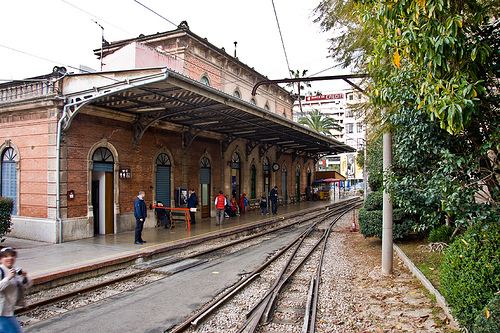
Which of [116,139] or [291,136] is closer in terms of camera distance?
[116,139]

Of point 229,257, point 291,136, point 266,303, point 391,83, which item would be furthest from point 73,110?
point 291,136

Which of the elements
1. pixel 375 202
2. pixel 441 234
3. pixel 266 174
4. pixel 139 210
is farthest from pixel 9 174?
pixel 266 174

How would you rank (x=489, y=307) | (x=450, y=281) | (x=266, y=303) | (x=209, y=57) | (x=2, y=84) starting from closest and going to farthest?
1. (x=489, y=307)
2. (x=450, y=281)
3. (x=266, y=303)
4. (x=2, y=84)
5. (x=209, y=57)

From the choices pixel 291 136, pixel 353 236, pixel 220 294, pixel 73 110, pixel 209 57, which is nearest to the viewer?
pixel 220 294

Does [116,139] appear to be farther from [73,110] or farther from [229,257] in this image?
[229,257]

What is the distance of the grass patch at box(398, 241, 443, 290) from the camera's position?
8172 millimetres

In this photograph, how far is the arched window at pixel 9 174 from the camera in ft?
45.9

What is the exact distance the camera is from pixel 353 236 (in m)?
15.8

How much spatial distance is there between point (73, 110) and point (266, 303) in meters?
9.31

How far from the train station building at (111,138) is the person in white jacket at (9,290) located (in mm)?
7275

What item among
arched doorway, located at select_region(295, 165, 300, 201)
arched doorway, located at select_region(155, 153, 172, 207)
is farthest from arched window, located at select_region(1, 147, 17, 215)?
arched doorway, located at select_region(295, 165, 300, 201)

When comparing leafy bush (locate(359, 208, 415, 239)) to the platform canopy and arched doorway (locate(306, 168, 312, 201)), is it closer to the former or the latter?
the platform canopy

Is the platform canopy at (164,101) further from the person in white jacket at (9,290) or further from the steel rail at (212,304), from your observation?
the person in white jacket at (9,290)

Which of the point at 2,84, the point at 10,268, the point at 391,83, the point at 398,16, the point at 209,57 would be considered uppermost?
the point at 209,57
